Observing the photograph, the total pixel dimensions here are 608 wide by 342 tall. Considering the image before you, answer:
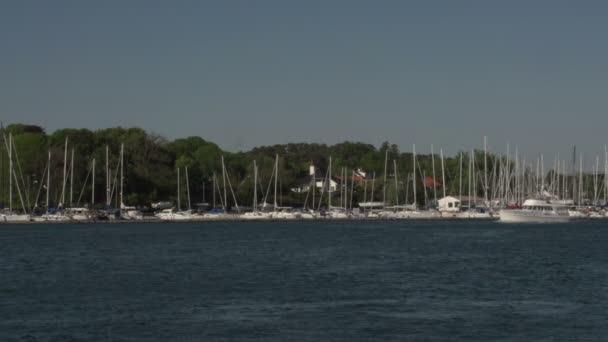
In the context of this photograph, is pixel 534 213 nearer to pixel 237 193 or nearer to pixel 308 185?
pixel 237 193

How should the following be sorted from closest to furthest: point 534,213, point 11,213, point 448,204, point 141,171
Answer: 1. point 534,213
2. point 11,213
3. point 141,171
4. point 448,204

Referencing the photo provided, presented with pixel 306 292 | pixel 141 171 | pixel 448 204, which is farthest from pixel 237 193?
pixel 306 292

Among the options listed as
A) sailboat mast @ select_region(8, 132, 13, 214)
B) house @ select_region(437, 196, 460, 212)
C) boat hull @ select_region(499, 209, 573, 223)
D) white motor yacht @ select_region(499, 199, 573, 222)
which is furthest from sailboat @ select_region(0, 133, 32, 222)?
house @ select_region(437, 196, 460, 212)

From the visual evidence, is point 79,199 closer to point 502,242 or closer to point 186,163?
point 186,163

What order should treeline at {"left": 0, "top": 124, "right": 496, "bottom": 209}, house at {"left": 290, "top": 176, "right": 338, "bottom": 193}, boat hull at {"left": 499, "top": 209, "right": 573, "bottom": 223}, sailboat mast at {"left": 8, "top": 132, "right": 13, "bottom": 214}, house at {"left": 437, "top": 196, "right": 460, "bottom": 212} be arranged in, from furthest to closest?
house at {"left": 290, "top": 176, "right": 338, "bottom": 193}
house at {"left": 437, "top": 196, "right": 460, "bottom": 212}
treeline at {"left": 0, "top": 124, "right": 496, "bottom": 209}
sailboat mast at {"left": 8, "top": 132, "right": 13, "bottom": 214}
boat hull at {"left": 499, "top": 209, "right": 573, "bottom": 223}

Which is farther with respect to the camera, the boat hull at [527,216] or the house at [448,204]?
the house at [448,204]

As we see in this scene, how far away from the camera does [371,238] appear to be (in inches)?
3410

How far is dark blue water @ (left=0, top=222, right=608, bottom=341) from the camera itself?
3197cm

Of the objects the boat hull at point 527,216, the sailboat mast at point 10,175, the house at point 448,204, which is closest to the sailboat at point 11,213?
the sailboat mast at point 10,175

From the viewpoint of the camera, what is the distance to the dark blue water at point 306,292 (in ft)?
105

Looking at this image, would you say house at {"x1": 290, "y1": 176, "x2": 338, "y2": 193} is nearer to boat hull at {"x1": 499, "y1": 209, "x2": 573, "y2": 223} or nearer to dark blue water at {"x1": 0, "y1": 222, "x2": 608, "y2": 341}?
boat hull at {"x1": 499, "y1": 209, "x2": 573, "y2": 223}

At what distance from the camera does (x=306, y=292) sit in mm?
41594

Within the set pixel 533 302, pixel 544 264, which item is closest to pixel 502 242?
pixel 544 264

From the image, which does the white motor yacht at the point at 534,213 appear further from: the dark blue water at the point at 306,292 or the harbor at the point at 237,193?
the dark blue water at the point at 306,292
